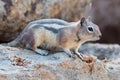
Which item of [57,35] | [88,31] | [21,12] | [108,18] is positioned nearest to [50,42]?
[57,35]

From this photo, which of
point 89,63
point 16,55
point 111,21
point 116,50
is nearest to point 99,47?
point 116,50

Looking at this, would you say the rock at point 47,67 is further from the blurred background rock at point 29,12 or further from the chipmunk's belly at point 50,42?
the blurred background rock at point 29,12

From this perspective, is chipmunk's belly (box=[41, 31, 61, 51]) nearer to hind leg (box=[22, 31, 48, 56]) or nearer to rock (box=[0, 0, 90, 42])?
hind leg (box=[22, 31, 48, 56])

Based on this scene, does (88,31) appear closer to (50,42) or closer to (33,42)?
(50,42)

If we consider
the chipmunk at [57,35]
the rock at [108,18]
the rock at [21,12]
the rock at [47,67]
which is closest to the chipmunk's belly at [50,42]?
the chipmunk at [57,35]

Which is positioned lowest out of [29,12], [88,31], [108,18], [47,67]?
[108,18]

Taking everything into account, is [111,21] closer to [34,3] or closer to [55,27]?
[34,3]
